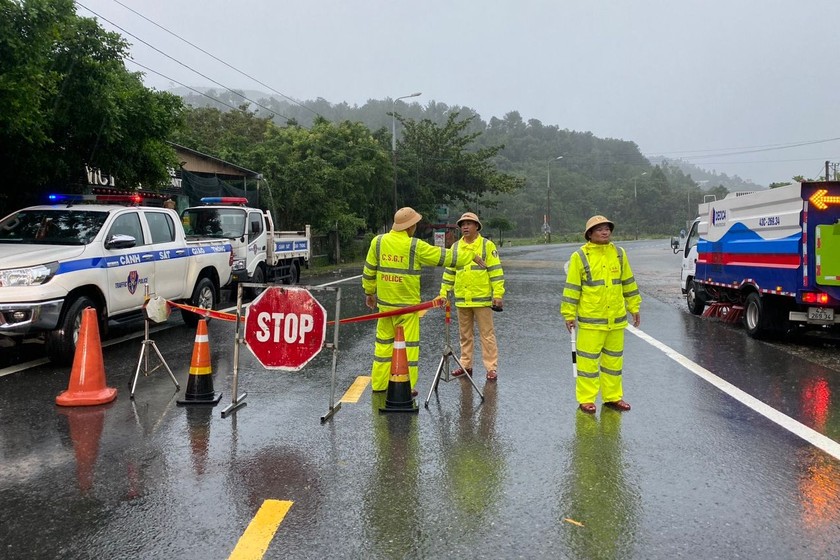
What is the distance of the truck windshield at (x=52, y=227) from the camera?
8797 millimetres

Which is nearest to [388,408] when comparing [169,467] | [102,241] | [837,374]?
[169,467]

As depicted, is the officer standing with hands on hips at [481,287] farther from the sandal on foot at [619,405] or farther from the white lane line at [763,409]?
the white lane line at [763,409]

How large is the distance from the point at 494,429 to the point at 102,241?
19.3ft

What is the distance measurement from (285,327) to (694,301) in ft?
32.7

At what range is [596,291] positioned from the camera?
242 inches

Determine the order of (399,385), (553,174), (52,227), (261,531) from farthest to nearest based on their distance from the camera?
1. (553,174)
2. (52,227)
3. (399,385)
4. (261,531)

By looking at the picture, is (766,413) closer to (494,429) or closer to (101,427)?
(494,429)

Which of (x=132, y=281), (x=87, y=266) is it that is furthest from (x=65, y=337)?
(x=132, y=281)

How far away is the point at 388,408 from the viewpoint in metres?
6.06

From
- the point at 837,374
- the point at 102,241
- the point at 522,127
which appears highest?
the point at 522,127

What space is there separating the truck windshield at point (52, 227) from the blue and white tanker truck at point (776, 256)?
30.6 feet

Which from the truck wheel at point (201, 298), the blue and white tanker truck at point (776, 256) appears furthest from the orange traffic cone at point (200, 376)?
the blue and white tanker truck at point (776, 256)

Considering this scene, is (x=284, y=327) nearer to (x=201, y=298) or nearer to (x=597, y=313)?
(x=597, y=313)

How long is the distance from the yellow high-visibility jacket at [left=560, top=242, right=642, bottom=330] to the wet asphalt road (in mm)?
861
